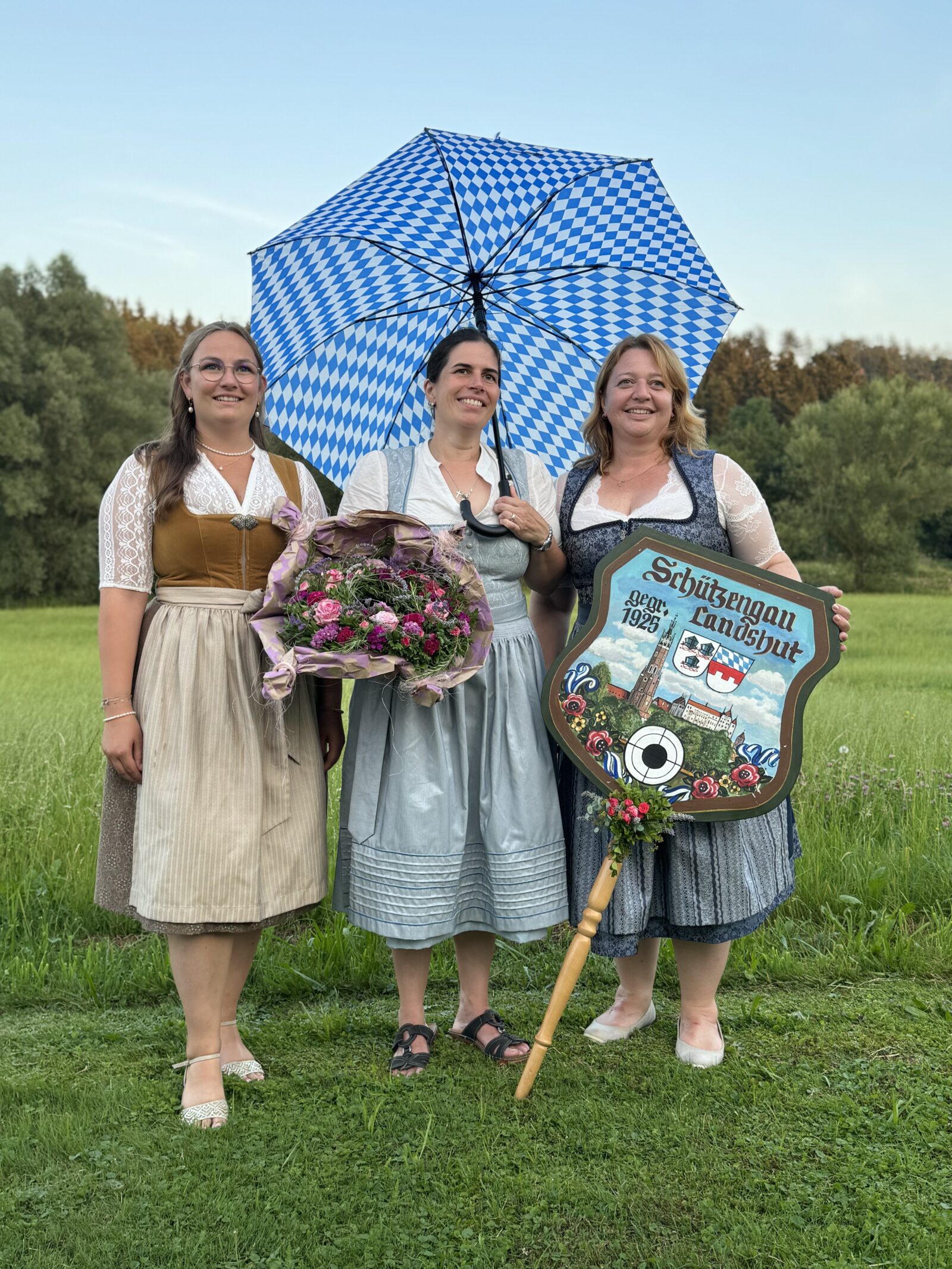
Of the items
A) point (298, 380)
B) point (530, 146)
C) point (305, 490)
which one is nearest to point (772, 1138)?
point (305, 490)

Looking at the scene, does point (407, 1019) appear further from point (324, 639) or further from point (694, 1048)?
point (324, 639)

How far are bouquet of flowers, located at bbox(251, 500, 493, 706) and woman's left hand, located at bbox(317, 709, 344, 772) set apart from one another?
503 millimetres

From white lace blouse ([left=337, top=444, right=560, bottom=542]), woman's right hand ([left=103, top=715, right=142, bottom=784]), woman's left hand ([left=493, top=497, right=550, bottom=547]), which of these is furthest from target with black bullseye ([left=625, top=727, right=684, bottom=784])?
woman's right hand ([left=103, top=715, right=142, bottom=784])

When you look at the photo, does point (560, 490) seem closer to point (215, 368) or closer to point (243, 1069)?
point (215, 368)

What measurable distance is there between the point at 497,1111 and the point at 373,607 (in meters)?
1.63

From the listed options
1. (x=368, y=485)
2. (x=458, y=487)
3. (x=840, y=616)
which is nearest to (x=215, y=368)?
(x=368, y=485)

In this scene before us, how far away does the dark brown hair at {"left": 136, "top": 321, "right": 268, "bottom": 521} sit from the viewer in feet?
10.5

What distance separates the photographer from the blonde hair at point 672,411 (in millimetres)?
3641

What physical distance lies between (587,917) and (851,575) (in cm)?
4110

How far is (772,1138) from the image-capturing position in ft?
10.2

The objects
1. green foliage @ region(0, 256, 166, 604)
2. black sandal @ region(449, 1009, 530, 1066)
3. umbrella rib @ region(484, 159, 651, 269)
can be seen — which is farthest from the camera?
green foliage @ region(0, 256, 166, 604)

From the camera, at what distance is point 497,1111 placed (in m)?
3.26

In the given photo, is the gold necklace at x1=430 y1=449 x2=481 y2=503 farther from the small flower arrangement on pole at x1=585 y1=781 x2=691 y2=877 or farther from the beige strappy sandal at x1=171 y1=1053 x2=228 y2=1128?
the beige strappy sandal at x1=171 y1=1053 x2=228 y2=1128

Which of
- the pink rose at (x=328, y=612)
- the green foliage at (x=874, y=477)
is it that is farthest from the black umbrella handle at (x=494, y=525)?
the green foliage at (x=874, y=477)
